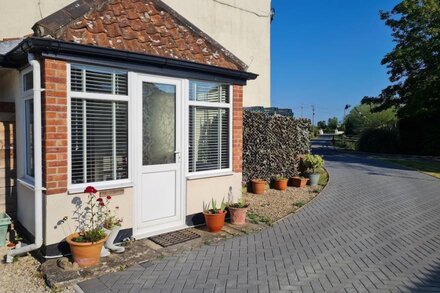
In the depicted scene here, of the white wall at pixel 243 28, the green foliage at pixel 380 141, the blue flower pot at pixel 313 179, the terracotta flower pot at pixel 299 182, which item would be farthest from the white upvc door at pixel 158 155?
the green foliage at pixel 380 141

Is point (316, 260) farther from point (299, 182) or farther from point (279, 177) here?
point (299, 182)

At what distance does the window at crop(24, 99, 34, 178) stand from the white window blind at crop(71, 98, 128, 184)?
1.09 m

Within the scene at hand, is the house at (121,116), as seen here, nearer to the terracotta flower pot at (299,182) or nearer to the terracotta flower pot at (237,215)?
the terracotta flower pot at (237,215)

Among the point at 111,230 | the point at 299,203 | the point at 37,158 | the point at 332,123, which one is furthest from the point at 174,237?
the point at 332,123

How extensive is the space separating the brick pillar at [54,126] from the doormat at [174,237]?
1761mm

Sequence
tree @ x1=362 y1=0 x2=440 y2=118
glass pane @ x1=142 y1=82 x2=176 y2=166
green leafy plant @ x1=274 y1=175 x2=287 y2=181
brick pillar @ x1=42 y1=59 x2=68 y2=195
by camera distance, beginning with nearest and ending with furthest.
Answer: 1. brick pillar @ x1=42 y1=59 x2=68 y2=195
2. glass pane @ x1=142 y1=82 x2=176 y2=166
3. green leafy plant @ x1=274 y1=175 x2=287 y2=181
4. tree @ x1=362 y1=0 x2=440 y2=118

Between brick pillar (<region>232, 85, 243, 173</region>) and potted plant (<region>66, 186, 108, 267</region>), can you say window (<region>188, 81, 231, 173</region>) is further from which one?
potted plant (<region>66, 186, 108, 267</region>)

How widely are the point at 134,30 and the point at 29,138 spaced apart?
2.55 meters

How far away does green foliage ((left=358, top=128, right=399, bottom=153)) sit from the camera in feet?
83.3

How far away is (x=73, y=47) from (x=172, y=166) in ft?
8.36

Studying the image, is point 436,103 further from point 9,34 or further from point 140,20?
point 9,34

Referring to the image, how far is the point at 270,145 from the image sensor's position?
1073 cm

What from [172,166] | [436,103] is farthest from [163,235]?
[436,103]

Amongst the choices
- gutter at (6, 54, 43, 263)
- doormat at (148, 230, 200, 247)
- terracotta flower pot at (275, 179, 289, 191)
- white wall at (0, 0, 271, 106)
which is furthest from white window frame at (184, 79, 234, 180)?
white wall at (0, 0, 271, 106)
